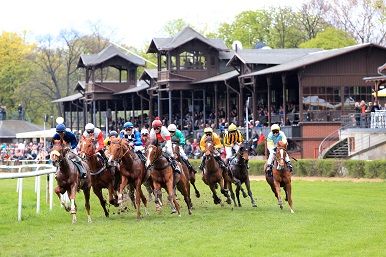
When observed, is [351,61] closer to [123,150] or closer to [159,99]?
[159,99]

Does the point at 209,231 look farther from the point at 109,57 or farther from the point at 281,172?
the point at 109,57

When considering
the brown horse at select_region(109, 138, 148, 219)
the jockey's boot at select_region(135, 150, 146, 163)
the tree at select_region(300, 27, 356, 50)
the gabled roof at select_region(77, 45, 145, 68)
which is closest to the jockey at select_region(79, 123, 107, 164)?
the jockey's boot at select_region(135, 150, 146, 163)

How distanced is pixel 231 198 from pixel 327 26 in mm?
62661

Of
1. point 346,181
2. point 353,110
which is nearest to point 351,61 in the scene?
point 353,110

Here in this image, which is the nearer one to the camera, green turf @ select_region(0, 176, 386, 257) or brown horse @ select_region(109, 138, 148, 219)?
green turf @ select_region(0, 176, 386, 257)

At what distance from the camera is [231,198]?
86.8ft

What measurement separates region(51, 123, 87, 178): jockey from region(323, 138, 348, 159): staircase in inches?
1032

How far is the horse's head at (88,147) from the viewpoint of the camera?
2233cm

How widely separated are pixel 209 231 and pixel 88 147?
581cm

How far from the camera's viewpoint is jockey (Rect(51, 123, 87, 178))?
67.5ft

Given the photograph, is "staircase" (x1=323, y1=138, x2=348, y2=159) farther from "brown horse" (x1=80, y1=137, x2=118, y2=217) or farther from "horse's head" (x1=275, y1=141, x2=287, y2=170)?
"brown horse" (x1=80, y1=137, x2=118, y2=217)

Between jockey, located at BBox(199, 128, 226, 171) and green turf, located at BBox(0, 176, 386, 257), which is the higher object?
jockey, located at BBox(199, 128, 226, 171)

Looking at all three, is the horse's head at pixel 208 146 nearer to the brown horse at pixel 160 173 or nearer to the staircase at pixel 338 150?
the brown horse at pixel 160 173

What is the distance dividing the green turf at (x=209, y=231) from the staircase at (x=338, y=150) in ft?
65.7
